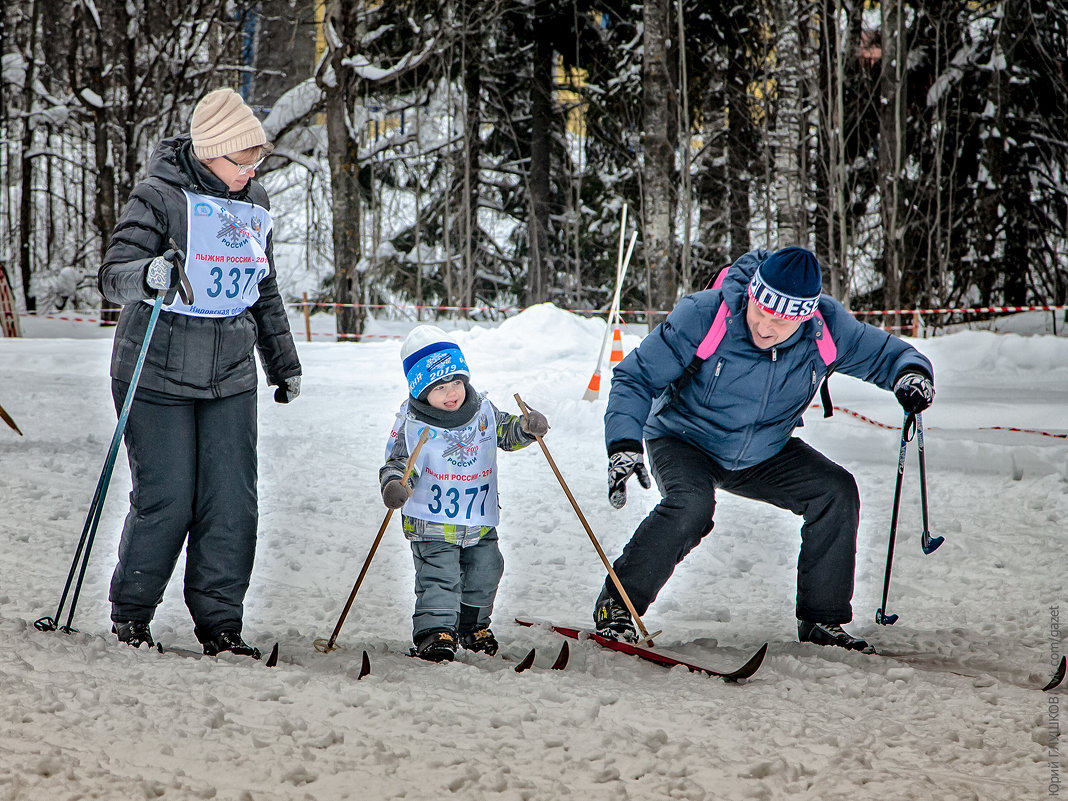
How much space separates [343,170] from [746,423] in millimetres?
13286

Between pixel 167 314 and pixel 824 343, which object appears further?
pixel 824 343

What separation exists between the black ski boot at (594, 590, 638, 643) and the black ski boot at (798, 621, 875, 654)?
674 millimetres

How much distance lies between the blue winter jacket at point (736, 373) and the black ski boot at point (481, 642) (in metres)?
0.83

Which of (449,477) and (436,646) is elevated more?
(449,477)

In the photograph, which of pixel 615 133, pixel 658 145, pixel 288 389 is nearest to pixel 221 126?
pixel 288 389

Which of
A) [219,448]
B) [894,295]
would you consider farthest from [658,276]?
[219,448]

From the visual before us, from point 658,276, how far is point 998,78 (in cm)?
767

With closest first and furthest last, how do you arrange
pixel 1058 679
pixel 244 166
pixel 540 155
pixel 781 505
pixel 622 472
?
pixel 1058 679, pixel 244 166, pixel 622 472, pixel 781 505, pixel 540 155

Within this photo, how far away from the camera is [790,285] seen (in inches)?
132

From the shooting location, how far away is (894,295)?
15.9 meters

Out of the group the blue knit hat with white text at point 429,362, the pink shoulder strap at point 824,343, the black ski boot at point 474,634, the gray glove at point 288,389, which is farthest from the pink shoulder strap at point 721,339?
the gray glove at point 288,389

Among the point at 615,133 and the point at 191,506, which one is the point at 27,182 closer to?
the point at 615,133

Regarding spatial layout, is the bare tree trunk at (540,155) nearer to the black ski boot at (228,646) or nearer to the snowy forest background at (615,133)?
the snowy forest background at (615,133)

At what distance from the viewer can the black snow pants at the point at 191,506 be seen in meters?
3.23
